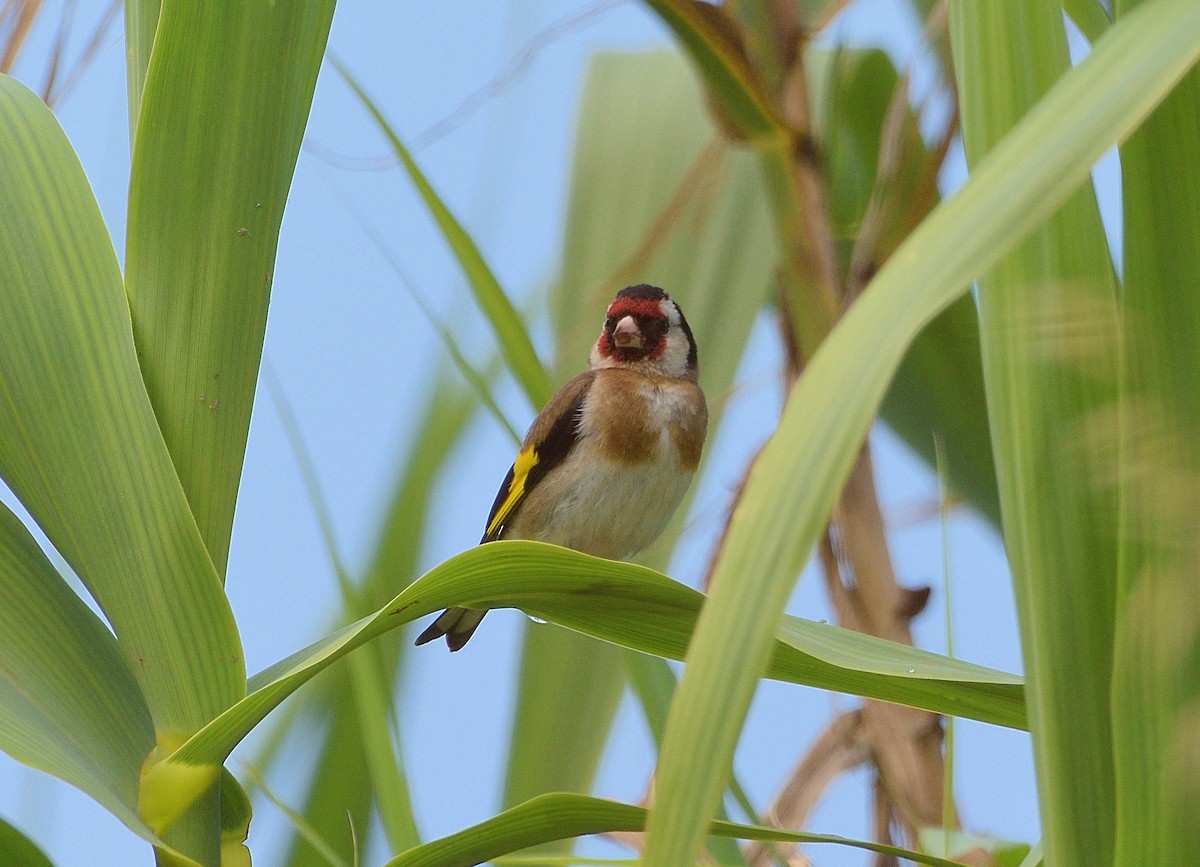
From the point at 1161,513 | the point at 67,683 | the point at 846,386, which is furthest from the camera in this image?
the point at 67,683

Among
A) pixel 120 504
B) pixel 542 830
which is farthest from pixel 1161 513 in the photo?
pixel 120 504

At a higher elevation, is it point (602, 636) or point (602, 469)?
point (602, 469)

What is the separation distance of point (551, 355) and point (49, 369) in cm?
107

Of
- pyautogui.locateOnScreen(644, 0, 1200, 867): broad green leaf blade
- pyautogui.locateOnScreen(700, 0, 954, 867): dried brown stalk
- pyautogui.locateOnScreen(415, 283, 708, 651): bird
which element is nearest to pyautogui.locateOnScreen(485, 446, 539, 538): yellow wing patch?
pyautogui.locateOnScreen(415, 283, 708, 651): bird

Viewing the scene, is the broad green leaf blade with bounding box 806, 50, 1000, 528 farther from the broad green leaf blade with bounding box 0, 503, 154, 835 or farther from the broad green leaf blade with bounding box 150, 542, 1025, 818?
the broad green leaf blade with bounding box 0, 503, 154, 835

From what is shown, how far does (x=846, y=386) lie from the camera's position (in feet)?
1.38

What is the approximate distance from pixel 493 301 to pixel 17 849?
2.10 ft

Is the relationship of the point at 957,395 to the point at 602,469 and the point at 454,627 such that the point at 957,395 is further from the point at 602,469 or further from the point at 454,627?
the point at 454,627

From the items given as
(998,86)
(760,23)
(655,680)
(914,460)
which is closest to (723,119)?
(760,23)

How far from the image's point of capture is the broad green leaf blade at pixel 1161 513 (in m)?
0.58

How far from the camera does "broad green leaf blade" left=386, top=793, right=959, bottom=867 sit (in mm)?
700

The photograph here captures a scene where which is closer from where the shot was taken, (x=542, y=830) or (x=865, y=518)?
(x=542, y=830)

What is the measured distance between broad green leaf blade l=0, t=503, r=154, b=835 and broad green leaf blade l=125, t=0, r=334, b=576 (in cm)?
9

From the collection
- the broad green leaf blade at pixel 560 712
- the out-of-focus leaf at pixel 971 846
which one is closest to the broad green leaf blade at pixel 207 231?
the out-of-focus leaf at pixel 971 846
